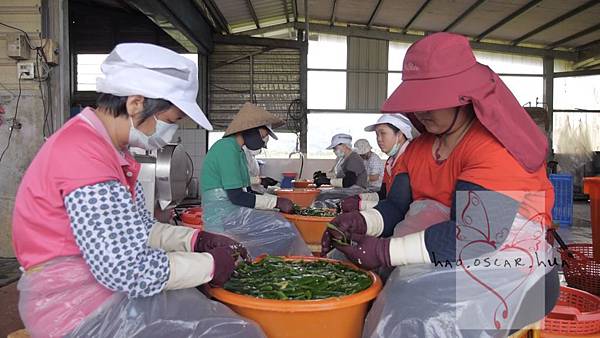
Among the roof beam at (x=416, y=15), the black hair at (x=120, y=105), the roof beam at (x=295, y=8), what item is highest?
the roof beam at (x=295, y=8)

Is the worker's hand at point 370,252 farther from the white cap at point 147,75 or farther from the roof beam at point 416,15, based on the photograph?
the roof beam at point 416,15

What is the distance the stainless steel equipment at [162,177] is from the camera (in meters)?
4.33

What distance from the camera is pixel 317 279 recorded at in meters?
1.63

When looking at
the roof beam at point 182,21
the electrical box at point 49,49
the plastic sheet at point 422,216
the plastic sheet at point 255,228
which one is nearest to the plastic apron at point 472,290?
the plastic sheet at point 422,216

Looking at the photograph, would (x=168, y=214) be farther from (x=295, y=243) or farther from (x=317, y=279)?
(x=317, y=279)

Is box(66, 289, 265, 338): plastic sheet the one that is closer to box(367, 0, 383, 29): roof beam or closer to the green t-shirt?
the green t-shirt

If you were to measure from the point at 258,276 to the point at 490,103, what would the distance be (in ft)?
2.96

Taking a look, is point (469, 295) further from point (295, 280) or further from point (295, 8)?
point (295, 8)

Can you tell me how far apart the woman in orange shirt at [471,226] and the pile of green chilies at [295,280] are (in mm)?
110

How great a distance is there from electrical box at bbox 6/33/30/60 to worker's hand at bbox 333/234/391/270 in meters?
4.17

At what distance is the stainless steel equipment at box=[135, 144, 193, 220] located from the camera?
4.33 metres

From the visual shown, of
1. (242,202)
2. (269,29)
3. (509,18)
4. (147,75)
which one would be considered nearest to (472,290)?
(147,75)

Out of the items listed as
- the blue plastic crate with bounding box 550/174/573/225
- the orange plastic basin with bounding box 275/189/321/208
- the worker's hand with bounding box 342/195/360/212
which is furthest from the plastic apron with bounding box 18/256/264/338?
the blue plastic crate with bounding box 550/174/573/225

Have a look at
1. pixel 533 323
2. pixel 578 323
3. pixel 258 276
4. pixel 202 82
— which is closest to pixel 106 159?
pixel 258 276
